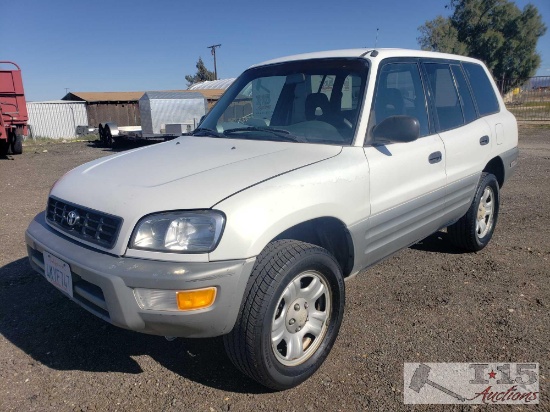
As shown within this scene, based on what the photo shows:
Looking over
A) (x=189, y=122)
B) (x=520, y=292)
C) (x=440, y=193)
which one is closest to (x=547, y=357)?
(x=520, y=292)

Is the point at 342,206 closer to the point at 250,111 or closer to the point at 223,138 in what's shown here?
the point at 223,138

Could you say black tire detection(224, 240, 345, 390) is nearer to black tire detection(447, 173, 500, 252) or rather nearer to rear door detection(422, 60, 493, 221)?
rear door detection(422, 60, 493, 221)

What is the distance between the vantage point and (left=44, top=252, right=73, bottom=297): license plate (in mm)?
2377

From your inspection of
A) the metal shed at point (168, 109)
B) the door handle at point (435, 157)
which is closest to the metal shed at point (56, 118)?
the metal shed at point (168, 109)

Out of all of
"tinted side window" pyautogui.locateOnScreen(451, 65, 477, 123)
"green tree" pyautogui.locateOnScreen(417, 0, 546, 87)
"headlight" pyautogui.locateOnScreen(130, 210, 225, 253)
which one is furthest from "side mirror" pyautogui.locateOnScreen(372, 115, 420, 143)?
"green tree" pyautogui.locateOnScreen(417, 0, 546, 87)

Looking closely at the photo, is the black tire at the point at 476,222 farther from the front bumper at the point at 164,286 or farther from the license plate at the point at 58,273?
the license plate at the point at 58,273

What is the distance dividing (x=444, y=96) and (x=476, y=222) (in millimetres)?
1281

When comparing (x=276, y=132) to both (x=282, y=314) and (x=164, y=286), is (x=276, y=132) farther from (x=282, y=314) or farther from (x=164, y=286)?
(x=164, y=286)

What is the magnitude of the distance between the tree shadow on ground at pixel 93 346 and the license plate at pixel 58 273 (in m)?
0.58

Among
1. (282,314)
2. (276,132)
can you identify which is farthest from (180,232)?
(276,132)

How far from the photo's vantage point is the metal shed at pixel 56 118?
88.5 ft

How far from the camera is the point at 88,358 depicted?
278cm

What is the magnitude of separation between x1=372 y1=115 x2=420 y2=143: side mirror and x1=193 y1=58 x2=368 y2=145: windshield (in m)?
0.19

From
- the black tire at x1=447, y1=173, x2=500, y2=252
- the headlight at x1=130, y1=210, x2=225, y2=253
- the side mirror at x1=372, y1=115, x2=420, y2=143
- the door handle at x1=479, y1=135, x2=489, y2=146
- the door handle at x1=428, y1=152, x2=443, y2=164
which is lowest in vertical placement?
the black tire at x1=447, y1=173, x2=500, y2=252
